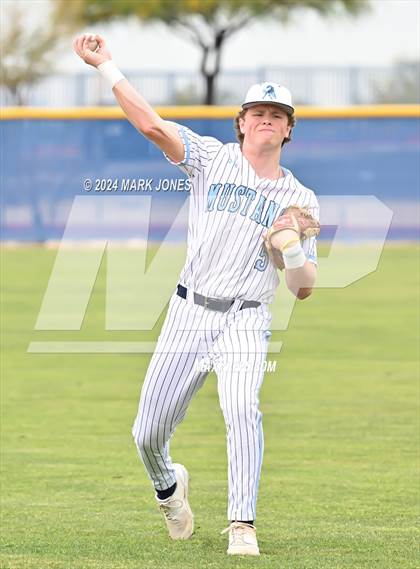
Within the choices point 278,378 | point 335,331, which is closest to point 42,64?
point 335,331

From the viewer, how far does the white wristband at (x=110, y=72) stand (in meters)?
5.85

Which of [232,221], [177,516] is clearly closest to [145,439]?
[177,516]

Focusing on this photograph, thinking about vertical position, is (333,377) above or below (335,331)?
above

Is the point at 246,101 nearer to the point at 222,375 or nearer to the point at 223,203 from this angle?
the point at 223,203

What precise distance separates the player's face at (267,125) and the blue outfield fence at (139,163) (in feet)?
43.9

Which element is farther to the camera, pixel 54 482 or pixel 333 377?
pixel 333 377

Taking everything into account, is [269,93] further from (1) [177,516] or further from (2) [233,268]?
(1) [177,516]

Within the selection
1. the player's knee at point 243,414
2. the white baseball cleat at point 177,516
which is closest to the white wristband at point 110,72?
the player's knee at point 243,414

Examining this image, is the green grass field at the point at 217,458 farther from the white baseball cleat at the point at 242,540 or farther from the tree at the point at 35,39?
the tree at the point at 35,39

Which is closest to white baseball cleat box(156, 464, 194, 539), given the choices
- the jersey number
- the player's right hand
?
the jersey number

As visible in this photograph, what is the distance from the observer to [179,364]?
5.99 metres

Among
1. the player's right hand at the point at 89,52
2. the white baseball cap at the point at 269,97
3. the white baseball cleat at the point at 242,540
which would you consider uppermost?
the player's right hand at the point at 89,52

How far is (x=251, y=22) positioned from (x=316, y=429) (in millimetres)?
31050

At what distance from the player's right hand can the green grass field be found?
1.91 metres
